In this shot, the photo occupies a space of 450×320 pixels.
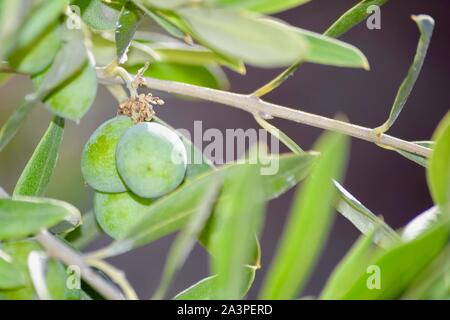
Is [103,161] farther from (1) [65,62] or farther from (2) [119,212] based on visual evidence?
(1) [65,62]

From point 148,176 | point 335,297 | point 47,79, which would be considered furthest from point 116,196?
point 335,297

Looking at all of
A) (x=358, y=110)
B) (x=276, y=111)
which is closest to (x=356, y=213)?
Result: (x=276, y=111)

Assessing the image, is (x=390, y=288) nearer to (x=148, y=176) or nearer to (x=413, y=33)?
(x=148, y=176)

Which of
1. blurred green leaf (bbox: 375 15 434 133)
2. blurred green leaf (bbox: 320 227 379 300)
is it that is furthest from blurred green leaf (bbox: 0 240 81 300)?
blurred green leaf (bbox: 375 15 434 133)

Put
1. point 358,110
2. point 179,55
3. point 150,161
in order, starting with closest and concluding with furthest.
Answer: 1. point 150,161
2. point 179,55
3. point 358,110

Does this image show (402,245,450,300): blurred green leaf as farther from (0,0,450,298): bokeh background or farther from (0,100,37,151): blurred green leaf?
(0,0,450,298): bokeh background

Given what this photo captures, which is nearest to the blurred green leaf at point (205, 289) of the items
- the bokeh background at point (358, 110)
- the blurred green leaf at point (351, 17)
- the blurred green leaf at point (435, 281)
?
the blurred green leaf at point (435, 281)
